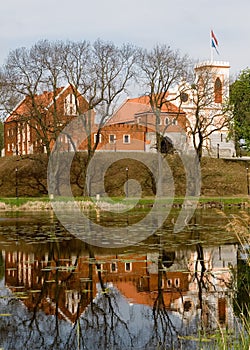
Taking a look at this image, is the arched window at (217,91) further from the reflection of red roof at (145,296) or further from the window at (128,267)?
the reflection of red roof at (145,296)

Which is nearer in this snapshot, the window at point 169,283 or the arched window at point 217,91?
the window at point 169,283

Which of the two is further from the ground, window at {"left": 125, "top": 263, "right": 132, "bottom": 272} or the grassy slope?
the grassy slope

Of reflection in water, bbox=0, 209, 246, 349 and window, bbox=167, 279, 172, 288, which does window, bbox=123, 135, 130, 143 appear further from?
window, bbox=167, 279, 172, 288

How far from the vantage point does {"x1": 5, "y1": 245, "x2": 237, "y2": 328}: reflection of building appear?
35.8 ft

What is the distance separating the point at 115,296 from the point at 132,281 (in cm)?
164

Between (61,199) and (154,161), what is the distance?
17.3 m

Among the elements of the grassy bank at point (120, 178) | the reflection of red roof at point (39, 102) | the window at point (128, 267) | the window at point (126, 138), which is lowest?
the window at point (128, 267)

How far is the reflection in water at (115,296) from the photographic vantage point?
9.10 meters

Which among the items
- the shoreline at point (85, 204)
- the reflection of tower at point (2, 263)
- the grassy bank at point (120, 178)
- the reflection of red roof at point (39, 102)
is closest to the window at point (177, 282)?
the reflection of tower at point (2, 263)

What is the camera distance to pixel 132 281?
13.5 m

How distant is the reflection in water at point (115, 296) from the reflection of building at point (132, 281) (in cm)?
2

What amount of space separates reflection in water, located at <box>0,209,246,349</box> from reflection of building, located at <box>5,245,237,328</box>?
0.02m

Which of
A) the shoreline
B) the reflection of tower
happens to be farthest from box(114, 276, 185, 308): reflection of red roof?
the shoreline

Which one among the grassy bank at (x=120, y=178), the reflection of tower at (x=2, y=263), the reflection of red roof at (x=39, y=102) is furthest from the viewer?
the grassy bank at (x=120, y=178)
